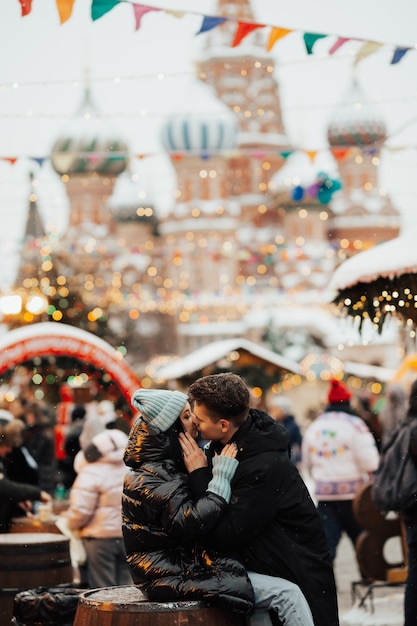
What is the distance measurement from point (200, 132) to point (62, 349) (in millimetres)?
49362

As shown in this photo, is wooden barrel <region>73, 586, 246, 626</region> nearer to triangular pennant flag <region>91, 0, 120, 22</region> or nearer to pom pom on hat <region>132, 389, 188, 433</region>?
pom pom on hat <region>132, 389, 188, 433</region>

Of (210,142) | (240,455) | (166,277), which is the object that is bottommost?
(240,455)

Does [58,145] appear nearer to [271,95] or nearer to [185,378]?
[271,95]

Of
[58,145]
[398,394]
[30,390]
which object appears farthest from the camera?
[58,145]

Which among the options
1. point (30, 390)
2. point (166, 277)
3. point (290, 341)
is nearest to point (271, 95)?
point (166, 277)

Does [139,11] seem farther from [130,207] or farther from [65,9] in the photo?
[130,207]

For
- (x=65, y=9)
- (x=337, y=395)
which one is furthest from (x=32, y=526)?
(x=65, y=9)

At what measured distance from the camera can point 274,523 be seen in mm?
4852

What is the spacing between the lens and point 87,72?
6719 cm

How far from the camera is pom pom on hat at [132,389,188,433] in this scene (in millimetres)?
4863

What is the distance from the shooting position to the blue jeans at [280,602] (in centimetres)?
475

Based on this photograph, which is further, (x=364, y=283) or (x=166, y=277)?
(x=166, y=277)

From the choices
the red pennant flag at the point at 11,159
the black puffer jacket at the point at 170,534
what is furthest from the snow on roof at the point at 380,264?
the red pennant flag at the point at 11,159

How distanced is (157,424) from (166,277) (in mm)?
67142
